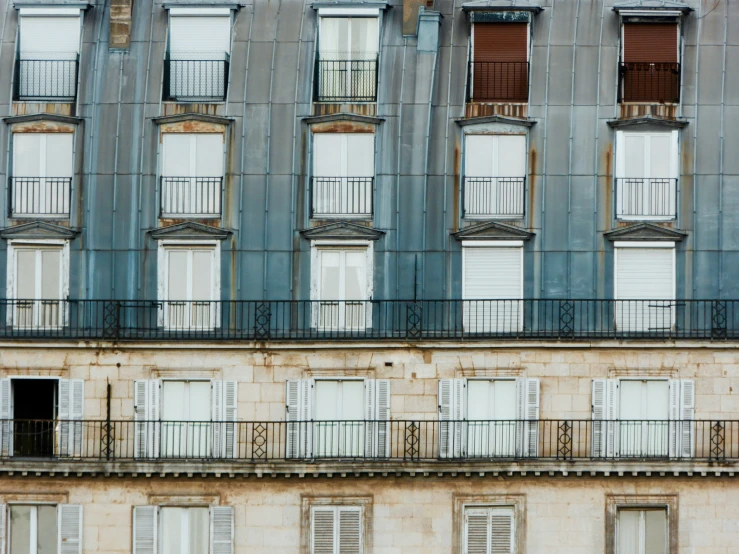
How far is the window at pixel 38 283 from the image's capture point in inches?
2458

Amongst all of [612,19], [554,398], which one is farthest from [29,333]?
[612,19]

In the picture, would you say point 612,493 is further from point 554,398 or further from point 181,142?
point 181,142

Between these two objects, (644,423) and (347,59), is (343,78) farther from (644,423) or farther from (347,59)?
(644,423)

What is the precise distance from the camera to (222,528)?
61.6 m

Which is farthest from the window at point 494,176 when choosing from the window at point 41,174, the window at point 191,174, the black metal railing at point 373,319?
the window at point 41,174

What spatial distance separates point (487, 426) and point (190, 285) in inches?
425

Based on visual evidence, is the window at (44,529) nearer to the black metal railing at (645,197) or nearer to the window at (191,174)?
the window at (191,174)

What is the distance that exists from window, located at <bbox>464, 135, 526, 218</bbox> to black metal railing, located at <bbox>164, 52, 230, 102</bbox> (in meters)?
8.49

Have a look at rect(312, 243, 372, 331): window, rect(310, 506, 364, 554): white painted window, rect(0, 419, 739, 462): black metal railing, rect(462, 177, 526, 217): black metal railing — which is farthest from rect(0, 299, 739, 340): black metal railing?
rect(310, 506, 364, 554): white painted window

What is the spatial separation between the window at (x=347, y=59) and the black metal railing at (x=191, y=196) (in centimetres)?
462

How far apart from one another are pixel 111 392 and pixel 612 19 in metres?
20.6

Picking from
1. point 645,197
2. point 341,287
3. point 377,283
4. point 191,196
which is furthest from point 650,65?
point 191,196

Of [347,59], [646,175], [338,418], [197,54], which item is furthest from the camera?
[197,54]

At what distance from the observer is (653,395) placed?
61.9 m
